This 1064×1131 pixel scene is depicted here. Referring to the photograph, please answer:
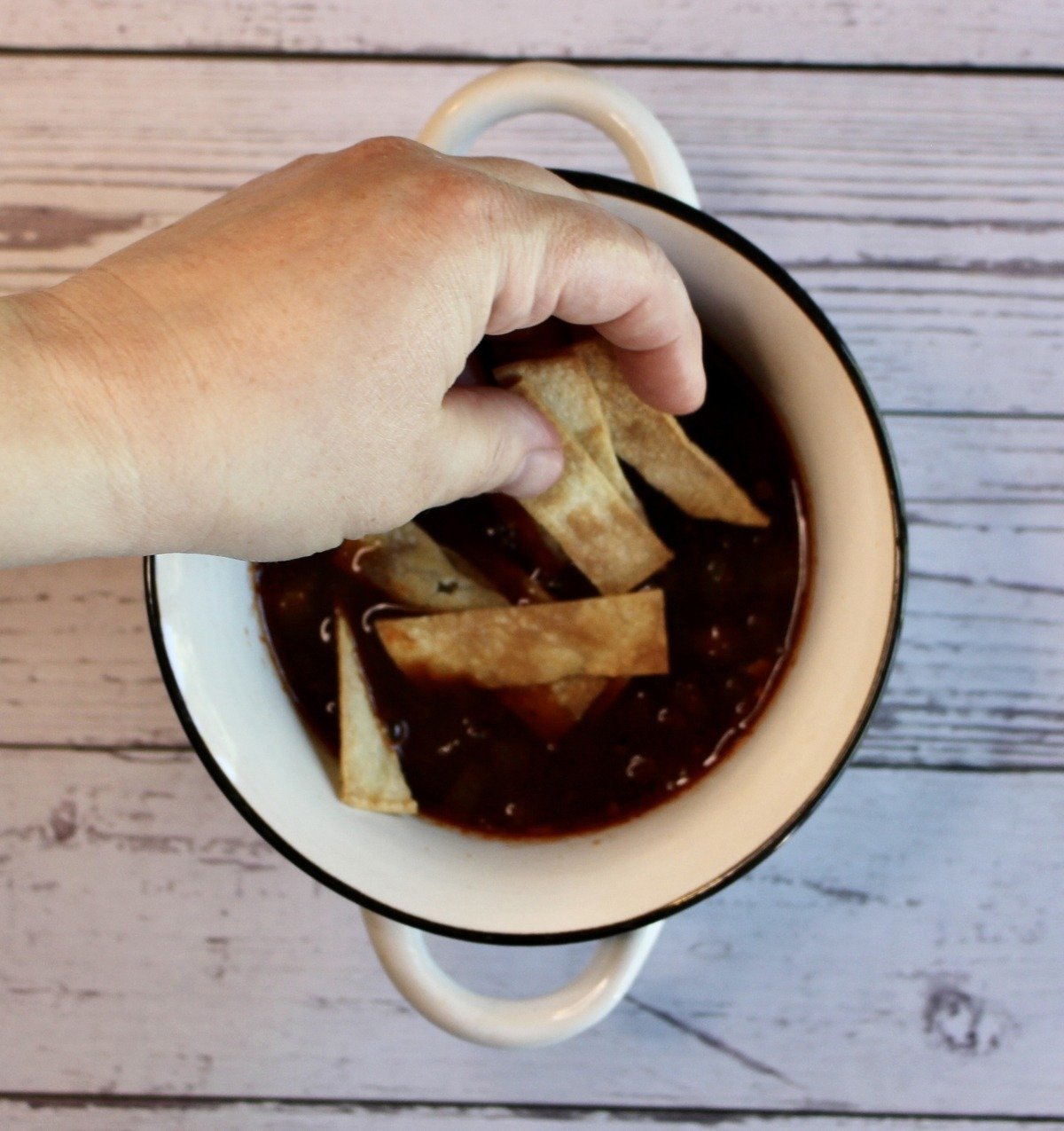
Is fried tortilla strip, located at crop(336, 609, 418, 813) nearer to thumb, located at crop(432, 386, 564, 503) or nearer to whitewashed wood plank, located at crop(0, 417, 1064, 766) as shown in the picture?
thumb, located at crop(432, 386, 564, 503)

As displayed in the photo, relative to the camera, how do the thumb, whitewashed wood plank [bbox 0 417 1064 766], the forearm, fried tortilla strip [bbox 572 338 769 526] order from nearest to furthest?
the forearm, the thumb, fried tortilla strip [bbox 572 338 769 526], whitewashed wood plank [bbox 0 417 1064 766]

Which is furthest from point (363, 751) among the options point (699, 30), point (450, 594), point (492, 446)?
point (699, 30)

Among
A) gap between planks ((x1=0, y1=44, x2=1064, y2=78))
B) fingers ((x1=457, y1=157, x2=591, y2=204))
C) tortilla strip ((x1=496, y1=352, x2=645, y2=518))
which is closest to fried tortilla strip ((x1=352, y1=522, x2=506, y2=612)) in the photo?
tortilla strip ((x1=496, y1=352, x2=645, y2=518))

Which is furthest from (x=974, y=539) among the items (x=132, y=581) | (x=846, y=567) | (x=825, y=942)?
(x=132, y=581)

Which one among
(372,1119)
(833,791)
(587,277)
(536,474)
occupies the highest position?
(587,277)

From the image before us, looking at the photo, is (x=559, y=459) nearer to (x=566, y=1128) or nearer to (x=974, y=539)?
(x=974, y=539)

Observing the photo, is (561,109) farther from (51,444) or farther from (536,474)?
(51,444)
